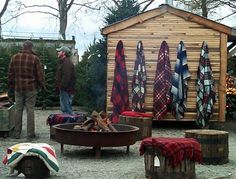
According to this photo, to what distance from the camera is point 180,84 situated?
44.8 feet

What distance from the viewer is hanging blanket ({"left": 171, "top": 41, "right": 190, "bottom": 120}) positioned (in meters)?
13.6

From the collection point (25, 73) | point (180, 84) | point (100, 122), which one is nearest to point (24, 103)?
point (25, 73)

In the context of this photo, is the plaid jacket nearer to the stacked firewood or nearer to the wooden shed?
the stacked firewood

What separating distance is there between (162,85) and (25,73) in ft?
13.7

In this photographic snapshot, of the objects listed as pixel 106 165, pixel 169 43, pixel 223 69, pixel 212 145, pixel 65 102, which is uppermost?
pixel 169 43

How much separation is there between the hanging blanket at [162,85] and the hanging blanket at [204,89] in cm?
82

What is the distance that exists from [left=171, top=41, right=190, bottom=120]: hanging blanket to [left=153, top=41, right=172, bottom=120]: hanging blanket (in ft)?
0.63

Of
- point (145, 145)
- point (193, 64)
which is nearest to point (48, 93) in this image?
point (193, 64)

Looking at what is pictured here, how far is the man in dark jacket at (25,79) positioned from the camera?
436 inches

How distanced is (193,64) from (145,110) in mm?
1796

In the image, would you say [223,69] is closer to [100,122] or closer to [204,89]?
[204,89]

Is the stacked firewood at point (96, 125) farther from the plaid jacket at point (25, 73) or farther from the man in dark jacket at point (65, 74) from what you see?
the man in dark jacket at point (65, 74)

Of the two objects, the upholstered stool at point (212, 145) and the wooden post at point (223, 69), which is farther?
the wooden post at point (223, 69)

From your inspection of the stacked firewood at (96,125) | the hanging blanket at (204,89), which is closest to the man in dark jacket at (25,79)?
the stacked firewood at (96,125)
